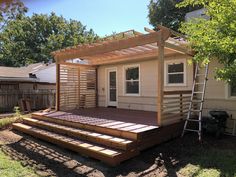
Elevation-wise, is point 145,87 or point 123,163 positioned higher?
point 145,87

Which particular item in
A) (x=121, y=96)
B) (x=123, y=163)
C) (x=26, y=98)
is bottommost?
(x=123, y=163)

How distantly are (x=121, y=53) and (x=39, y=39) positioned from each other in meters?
30.7

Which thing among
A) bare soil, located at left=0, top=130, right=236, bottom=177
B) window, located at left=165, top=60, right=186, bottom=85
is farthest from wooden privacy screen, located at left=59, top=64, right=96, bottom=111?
window, located at left=165, top=60, right=186, bottom=85

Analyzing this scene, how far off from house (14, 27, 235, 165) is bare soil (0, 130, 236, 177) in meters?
0.21

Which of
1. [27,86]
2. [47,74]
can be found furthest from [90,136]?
[47,74]

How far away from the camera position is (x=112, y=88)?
12453 millimetres

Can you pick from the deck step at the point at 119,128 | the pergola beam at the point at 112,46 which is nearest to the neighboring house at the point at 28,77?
the pergola beam at the point at 112,46

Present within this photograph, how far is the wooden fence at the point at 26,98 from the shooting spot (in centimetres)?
1604

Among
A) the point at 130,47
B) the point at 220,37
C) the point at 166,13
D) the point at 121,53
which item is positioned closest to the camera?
the point at 220,37

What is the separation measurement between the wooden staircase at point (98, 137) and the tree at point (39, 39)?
27.5 m

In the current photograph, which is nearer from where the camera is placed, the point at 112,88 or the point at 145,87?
the point at 145,87

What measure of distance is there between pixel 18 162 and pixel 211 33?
5361 millimetres

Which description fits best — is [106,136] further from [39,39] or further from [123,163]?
[39,39]

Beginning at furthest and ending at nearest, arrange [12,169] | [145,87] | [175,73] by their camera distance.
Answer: [145,87]
[175,73]
[12,169]
